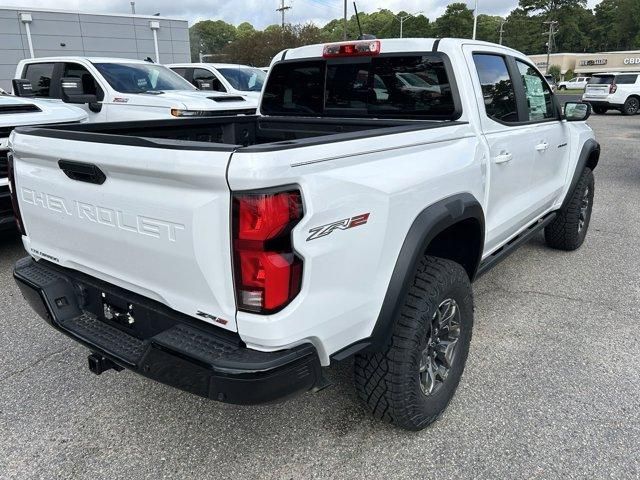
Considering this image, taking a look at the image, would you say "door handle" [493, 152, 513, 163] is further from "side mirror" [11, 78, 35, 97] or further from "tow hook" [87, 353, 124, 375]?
"side mirror" [11, 78, 35, 97]

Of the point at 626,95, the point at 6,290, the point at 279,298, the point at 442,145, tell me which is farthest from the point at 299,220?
the point at 626,95

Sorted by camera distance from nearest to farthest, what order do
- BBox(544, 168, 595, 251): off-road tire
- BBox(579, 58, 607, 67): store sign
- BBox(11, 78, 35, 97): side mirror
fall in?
BBox(544, 168, 595, 251): off-road tire → BBox(11, 78, 35, 97): side mirror → BBox(579, 58, 607, 67): store sign

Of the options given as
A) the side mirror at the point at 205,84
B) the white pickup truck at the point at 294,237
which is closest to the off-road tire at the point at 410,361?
the white pickup truck at the point at 294,237

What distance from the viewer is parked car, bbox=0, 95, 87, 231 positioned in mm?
4488

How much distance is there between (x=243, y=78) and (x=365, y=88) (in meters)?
8.33

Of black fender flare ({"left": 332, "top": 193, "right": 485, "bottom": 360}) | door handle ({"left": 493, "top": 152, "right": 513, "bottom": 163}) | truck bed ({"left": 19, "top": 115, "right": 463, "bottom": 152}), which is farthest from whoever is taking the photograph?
door handle ({"left": 493, "top": 152, "right": 513, "bottom": 163})

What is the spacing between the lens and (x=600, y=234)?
589cm

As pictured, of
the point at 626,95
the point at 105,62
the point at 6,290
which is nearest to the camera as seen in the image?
the point at 6,290

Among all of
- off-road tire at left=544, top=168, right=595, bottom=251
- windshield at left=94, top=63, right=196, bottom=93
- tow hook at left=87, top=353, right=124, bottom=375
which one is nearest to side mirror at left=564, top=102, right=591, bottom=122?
off-road tire at left=544, top=168, right=595, bottom=251

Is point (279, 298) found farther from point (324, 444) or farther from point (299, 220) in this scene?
point (324, 444)

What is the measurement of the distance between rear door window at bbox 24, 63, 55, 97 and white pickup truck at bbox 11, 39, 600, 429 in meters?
5.97

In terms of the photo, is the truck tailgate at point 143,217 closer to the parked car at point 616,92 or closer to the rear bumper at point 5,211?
the rear bumper at point 5,211

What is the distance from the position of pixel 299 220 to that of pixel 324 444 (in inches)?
50.7

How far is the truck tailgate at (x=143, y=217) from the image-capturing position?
1765 mm
